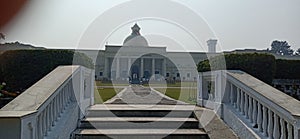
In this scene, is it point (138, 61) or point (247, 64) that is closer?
point (247, 64)

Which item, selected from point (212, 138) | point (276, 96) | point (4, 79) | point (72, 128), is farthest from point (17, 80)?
point (276, 96)

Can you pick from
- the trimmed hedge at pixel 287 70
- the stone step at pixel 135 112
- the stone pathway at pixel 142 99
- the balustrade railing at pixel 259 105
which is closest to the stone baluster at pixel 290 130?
the balustrade railing at pixel 259 105

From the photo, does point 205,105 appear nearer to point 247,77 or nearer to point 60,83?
point 247,77

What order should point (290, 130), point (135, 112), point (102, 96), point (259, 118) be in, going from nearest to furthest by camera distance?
1. point (290, 130)
2. point (259, 118)
3. point (135, 112)
4. point (102, 96)

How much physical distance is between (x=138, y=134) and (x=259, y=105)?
186 centimetres

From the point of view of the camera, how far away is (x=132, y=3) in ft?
30.3

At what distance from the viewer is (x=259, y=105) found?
4727 mm

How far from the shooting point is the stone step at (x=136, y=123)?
586 centimetres

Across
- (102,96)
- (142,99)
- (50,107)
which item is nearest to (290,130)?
(50,107)

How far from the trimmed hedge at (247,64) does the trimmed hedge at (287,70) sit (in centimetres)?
192

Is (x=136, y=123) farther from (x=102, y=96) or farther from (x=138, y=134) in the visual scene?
(x=102, y=96)

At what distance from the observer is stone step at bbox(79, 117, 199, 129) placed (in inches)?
231

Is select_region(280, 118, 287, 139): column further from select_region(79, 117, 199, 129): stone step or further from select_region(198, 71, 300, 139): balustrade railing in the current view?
select_region(79, 117, 199, 129): stone step

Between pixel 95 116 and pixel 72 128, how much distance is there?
972 mm
